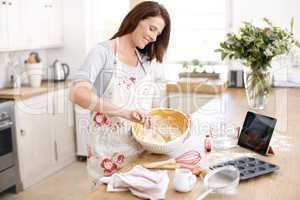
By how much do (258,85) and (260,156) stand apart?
2.73ft

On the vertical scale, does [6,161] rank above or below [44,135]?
below

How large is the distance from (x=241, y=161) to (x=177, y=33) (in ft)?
9.32

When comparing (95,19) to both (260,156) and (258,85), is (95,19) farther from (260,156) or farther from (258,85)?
(260,156)

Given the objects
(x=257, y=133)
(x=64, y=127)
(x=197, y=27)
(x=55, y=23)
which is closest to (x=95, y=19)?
(x=55, y=23)

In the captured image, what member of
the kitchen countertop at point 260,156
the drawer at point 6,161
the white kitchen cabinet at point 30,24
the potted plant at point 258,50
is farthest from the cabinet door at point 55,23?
the potted plant at point 258,50

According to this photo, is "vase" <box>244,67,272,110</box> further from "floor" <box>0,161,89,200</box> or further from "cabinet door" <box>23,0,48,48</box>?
"cabinet door" <box>23,0,48,48</box>

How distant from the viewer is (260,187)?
1.33 meters

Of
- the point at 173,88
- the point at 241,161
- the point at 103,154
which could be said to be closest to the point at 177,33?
the point at 173,88

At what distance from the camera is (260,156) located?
5.47ft

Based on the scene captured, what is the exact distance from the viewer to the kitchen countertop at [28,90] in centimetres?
320

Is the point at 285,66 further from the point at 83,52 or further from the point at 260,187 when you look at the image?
the point at 260,187

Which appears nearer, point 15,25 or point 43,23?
point 15,25

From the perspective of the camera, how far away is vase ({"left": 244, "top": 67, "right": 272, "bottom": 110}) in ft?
7.75

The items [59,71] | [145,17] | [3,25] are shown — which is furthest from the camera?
[59,71]
